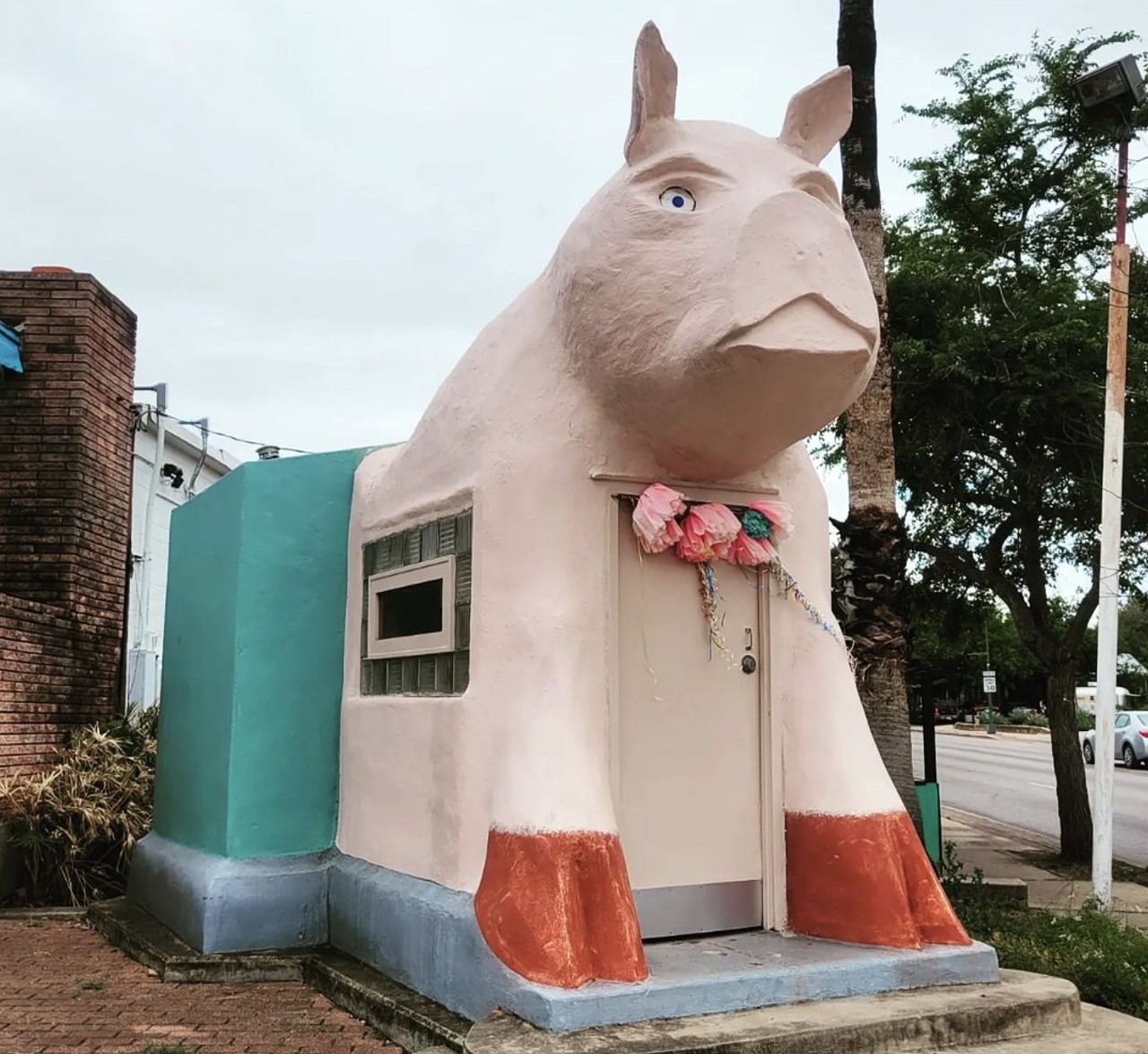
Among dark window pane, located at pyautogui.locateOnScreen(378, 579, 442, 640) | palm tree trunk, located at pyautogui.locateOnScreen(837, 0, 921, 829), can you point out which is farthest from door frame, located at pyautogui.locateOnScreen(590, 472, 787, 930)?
palm tree trunk, located at pyautogui.locateOnScreen(837, 0, 921, 829)

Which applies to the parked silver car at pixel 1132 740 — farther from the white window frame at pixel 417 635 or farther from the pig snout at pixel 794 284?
the pig snout at pixel 794 284

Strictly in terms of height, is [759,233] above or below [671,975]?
above

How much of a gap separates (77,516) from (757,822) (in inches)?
257

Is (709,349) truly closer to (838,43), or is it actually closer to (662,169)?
(662,169)

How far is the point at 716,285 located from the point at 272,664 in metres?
3.48

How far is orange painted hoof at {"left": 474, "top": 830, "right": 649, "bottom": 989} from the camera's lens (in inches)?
175

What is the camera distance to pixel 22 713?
8750 mm

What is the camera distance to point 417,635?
591 cm

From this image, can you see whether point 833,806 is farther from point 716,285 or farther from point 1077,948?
point 716,285

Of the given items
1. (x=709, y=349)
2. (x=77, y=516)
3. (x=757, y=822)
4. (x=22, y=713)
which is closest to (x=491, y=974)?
(x=757, y=822)

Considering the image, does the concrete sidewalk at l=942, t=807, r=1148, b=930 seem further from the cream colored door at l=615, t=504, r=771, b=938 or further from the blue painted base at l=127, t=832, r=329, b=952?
the blue painted base at l=127, t=832, r=329, b=952

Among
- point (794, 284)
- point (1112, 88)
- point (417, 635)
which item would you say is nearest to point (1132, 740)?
point (1112, 88)

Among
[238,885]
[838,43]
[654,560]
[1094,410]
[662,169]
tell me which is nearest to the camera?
[662,169]

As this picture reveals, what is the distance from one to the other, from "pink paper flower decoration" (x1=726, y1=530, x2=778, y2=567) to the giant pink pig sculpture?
231 millimetres
